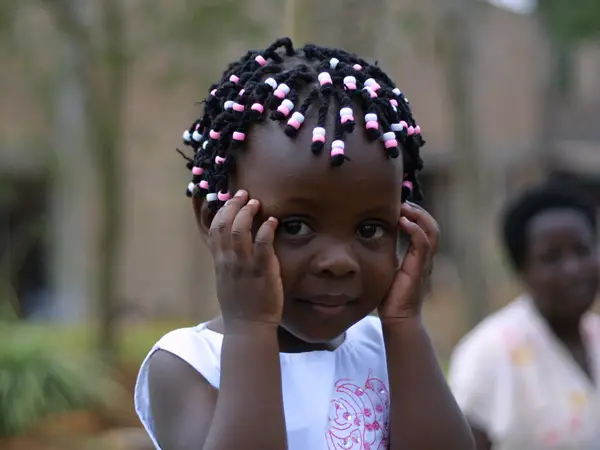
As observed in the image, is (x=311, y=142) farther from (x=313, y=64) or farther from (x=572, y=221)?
(x=572, y=221)

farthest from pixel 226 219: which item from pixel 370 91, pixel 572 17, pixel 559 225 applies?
pixel 572 17

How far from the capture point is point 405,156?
1.94m

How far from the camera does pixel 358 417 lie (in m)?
1.92

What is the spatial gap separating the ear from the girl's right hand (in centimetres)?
18

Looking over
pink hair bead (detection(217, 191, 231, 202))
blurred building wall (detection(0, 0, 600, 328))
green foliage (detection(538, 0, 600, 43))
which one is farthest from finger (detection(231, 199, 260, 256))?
blurred building wall (detection(0, 0, 600, 328))

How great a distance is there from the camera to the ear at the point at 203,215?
77.0 inches

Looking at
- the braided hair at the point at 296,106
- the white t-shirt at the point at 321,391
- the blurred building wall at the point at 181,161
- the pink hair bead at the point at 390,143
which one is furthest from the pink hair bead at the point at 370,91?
the blurred building wall at the point at 181,161

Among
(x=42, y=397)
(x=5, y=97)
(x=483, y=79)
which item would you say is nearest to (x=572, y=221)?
(x=42, y=397)

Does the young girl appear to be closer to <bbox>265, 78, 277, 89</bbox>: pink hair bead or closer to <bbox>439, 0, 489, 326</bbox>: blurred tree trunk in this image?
<bbox>265, 78, 277, 89</bbox>: pink hair bead

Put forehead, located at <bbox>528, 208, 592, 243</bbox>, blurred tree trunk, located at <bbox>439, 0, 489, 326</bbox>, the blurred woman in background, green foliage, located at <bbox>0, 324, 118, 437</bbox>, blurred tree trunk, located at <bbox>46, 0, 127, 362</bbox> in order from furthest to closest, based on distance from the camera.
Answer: blurred tree trunk, located at <bbox>439, 0, 489, 326</bbox> → blurred tree trunk, located at <bbox>46, 0, 127, 362</bbox> → green foliage, located at <bbox>0, 324, 118, 437</bbox> → forehead, located at <bbox>528, 208, 592, 243</bbox> → the blurred woman in background

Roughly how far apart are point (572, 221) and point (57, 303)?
546 inches

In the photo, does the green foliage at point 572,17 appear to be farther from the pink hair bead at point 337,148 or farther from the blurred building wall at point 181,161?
the pink hair bead at point 337,148

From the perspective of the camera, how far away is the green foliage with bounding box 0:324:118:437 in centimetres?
705

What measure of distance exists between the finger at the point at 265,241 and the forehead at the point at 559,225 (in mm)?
2338
